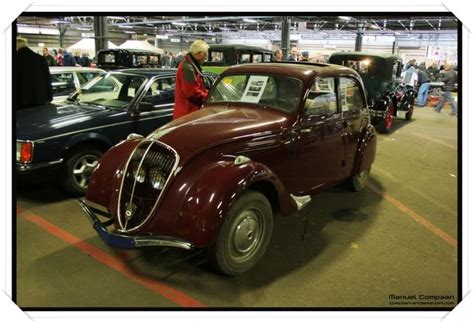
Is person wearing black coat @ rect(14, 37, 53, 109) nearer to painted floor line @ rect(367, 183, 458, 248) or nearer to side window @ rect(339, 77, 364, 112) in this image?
side window @ rect(339, 77, 364, 112)

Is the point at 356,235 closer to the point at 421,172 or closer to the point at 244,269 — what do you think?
the point at 244,269

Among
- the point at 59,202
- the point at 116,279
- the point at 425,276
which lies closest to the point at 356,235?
the point at 425,276

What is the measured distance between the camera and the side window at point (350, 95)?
15.1 ft

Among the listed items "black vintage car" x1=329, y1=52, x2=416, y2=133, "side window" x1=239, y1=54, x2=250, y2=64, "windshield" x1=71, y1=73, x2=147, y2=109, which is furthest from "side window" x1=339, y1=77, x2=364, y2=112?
"side window" x1=239, y1=54, x2=250, y2=64

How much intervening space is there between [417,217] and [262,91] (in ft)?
7.70

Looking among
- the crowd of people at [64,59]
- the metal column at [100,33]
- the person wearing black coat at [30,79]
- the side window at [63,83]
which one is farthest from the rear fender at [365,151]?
the metal column at [100,33]

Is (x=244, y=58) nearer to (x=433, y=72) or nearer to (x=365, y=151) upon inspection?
(x=365, y=151)

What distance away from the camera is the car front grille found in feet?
10.4

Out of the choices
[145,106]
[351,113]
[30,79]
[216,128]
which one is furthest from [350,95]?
[30,79]

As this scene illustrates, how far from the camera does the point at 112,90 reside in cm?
562

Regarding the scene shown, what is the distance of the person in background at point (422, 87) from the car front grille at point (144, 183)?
579 inches

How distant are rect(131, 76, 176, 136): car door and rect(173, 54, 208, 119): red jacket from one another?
1.58 ft

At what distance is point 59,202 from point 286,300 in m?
3.04

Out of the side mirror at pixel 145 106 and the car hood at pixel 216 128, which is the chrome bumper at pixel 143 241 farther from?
the side mirror at pixel 145 106
